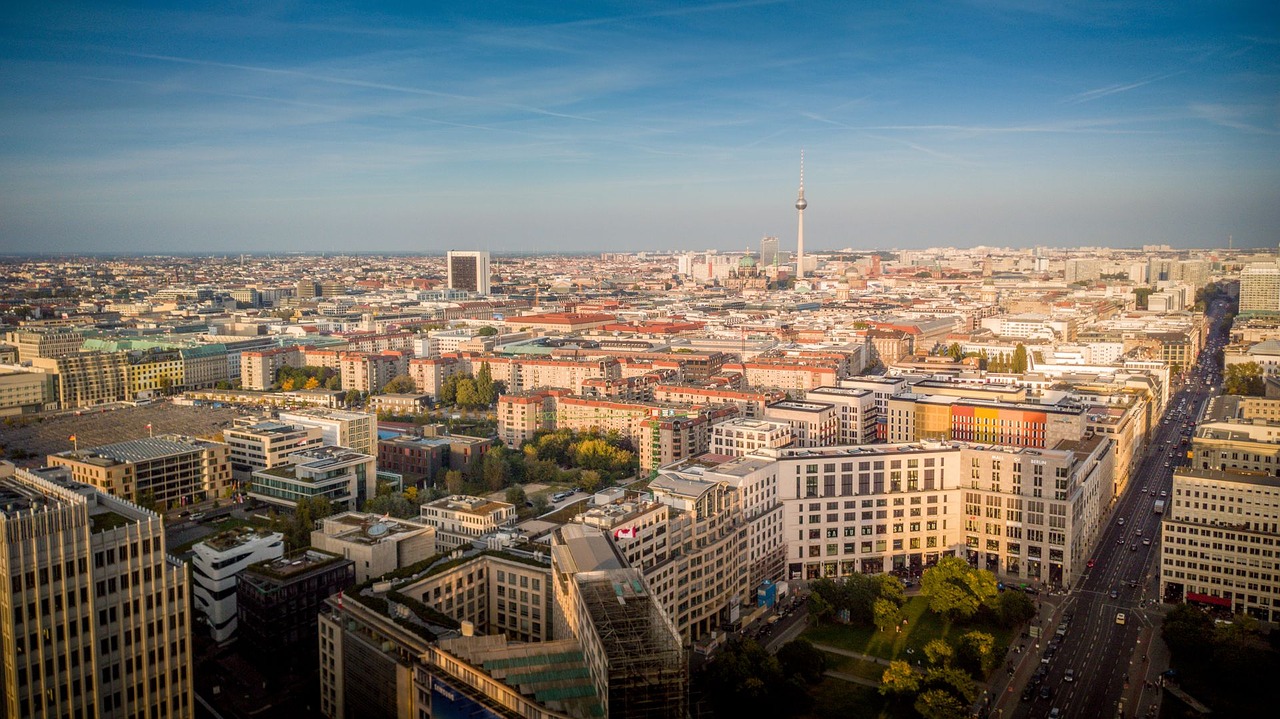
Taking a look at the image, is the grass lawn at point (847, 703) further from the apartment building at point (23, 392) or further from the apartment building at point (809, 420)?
the apartment building at point (23, 392)

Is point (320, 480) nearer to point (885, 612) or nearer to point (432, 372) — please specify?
point (885, 612)

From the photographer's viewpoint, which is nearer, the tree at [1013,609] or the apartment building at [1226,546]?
the tree at [1013,609]

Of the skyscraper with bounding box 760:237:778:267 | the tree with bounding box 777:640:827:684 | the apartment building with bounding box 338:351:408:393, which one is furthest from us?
the skyscraper with bounding box 760:237:778:267

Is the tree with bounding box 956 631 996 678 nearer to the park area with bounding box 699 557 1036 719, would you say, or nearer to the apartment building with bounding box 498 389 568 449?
the park area with bounding box 699 557 1036 719

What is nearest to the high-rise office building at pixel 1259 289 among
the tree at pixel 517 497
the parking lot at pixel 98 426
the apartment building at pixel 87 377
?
the tree at pixel 517 497

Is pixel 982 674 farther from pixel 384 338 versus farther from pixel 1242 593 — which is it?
pixel 384 338

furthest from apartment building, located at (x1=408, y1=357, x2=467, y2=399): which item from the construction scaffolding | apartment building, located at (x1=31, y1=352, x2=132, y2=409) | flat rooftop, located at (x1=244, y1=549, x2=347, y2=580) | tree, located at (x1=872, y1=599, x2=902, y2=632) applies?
the construction scaffolding

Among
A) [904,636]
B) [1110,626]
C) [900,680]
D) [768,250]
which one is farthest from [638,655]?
[768,250]
